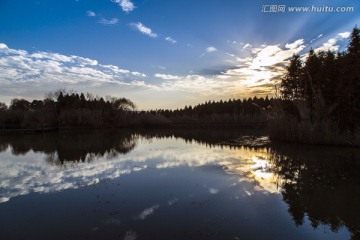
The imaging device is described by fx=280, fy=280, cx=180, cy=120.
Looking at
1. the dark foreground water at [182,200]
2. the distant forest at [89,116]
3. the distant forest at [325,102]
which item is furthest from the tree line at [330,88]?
the distant forest at [89,116]

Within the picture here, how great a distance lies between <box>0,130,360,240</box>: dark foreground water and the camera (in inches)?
198

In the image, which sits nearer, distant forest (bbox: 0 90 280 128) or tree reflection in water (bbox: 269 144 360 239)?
tree reflection in water (bbox: 269 144 360 239)

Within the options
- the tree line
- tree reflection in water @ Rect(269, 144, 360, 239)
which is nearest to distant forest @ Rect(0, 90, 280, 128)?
the tree line

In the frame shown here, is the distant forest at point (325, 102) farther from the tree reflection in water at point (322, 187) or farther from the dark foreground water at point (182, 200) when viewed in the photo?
the dark foreground water at point (182, 200)

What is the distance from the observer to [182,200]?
269 inches

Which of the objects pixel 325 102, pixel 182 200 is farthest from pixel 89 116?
pixel 182 200

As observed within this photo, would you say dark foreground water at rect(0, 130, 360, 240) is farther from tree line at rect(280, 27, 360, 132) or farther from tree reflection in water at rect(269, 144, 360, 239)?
tree line at rect(280, 27, 360, 132)

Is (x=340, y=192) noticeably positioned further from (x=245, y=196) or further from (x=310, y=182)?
(x=245, y=196)

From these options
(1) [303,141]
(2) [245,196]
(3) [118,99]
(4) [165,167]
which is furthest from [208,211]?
(3) [118,99]

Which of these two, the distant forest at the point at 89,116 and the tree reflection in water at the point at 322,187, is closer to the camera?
the tree reflection in water at the point at 322,187

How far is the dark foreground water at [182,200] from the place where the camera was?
5039 mm

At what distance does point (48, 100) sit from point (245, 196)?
4693 cm

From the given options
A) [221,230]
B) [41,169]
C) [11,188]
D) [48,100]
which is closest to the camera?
[221,230]

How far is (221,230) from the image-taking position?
5.00 metres
